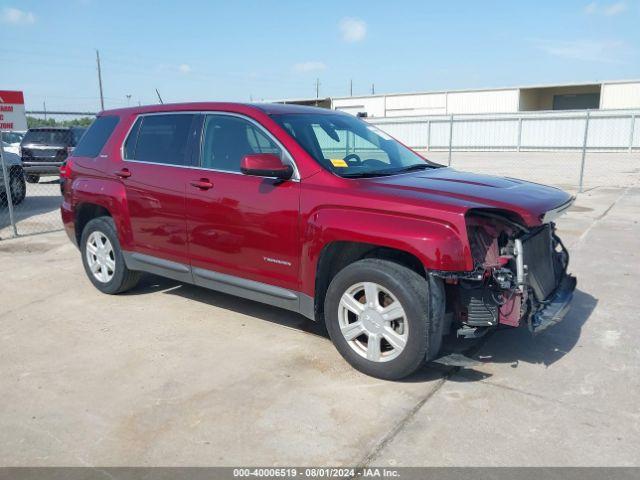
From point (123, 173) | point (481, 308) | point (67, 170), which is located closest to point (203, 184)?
point (123, 173)

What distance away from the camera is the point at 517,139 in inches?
1291

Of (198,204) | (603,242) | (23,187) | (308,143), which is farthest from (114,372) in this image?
(23,187)

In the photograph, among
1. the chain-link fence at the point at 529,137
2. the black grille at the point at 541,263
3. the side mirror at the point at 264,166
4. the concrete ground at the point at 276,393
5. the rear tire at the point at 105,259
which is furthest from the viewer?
the chain-link fence at the point at 529,137

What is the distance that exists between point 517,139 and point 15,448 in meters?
33.6

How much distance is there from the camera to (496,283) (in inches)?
137

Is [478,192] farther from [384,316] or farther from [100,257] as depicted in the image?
[100,257]

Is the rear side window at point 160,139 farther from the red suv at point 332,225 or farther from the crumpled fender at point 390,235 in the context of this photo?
the crumpled fender at point 390,235

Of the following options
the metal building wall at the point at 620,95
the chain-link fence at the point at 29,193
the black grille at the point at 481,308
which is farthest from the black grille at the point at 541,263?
the metal building wall at the point at 620,95

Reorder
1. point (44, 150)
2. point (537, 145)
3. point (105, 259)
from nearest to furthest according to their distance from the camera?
point (105, 259) → point (44, 150) → point (537, 145)

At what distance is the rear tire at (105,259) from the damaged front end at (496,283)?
3.43 meters

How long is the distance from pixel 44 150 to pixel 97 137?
10.8m

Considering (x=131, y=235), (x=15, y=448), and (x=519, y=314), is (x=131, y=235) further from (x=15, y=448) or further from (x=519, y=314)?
(x=519, y=314)

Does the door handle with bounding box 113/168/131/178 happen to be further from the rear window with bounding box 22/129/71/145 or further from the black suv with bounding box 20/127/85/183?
the rear window with bounding box 22/129/71/145

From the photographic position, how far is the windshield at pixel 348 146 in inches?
165
